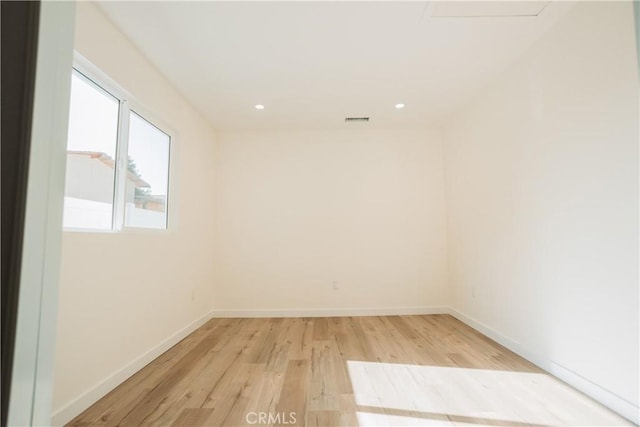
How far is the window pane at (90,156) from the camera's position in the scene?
1.68 meters

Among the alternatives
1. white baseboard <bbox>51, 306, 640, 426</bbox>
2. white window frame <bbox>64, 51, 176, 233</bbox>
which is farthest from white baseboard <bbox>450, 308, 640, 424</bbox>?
white window frame <bbox>64, 51, 176, 233</bbox>

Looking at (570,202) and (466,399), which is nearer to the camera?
(466,399)

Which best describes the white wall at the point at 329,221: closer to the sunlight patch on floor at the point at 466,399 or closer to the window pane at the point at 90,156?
the sunlight patch on floor at the point at 466,399

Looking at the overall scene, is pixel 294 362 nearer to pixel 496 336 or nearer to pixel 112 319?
pixel 112 319

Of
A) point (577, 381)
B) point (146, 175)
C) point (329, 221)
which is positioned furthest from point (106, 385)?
point (577, 381)

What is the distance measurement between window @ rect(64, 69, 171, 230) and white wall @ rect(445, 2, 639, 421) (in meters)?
2.89

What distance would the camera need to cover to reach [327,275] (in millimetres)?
3762

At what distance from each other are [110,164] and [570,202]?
3.16 metres

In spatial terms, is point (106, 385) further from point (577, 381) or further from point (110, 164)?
point (577, 381)

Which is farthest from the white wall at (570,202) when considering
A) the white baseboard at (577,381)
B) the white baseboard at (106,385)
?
the white baseboard at (106,385)

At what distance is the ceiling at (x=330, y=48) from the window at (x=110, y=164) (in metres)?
0.53

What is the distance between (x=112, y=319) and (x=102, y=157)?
1.09 metres

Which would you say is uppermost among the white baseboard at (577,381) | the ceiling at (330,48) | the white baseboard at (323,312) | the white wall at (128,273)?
the ceiling at (330,48)

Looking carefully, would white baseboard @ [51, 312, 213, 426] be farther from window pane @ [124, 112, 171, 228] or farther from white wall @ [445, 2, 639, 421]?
white wall @ [445, 2, 639, 421]
